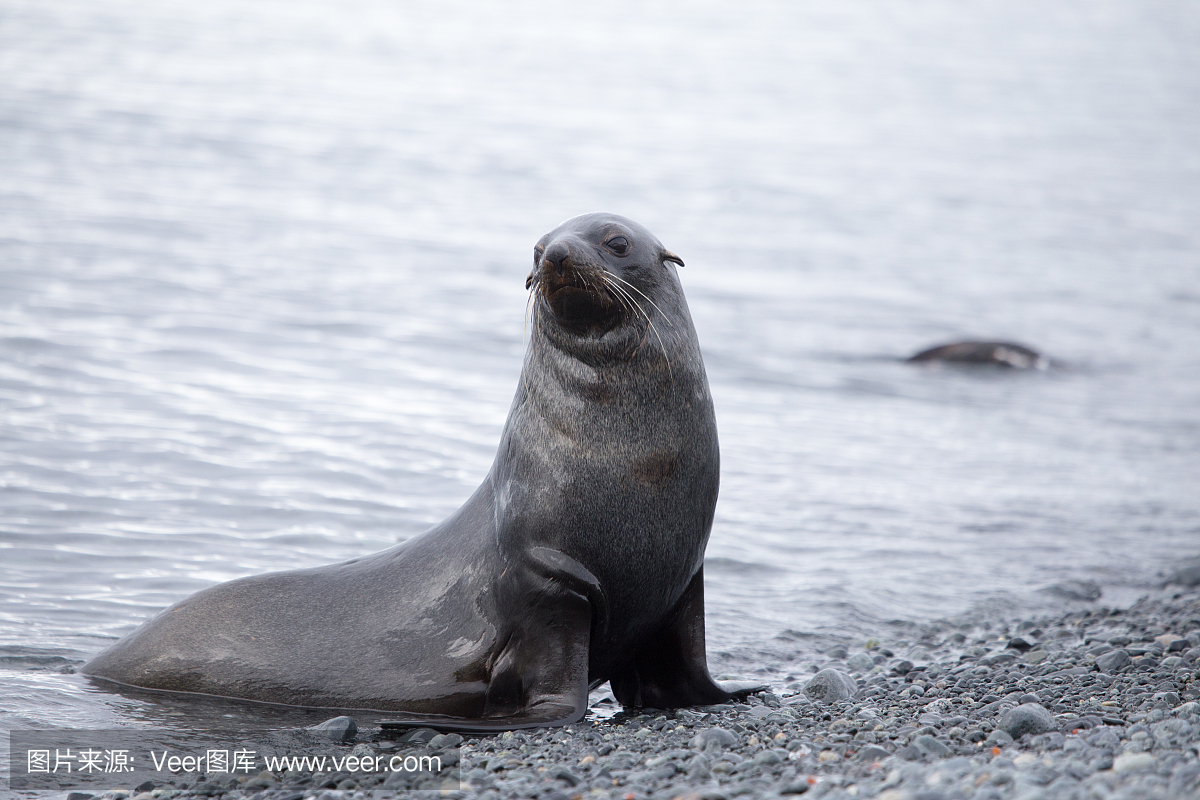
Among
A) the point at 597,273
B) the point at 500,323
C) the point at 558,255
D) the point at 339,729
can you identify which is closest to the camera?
the point at 558,255

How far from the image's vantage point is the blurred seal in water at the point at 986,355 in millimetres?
16203

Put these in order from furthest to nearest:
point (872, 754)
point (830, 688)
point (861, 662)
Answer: point (861, 662)
point (830, 688)
point (872, 754)

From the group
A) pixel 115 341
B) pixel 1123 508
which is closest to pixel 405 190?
pixel 115 341

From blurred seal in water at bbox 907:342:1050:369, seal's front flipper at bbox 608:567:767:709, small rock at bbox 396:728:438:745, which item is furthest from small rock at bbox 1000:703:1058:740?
blurred seal in water at bbox 907:342:1050:369

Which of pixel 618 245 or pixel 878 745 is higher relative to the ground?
pixel 618 245

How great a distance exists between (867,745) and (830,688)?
1.34m

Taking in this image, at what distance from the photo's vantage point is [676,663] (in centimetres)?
593

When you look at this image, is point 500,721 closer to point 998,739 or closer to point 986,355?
point 998,739

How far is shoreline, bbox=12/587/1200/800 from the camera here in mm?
4211

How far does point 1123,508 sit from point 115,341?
9966 millimetres

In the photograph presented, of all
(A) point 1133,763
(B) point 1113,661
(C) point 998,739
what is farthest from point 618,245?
(B) point 1113,661

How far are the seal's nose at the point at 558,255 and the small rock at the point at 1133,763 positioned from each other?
2.74 metres

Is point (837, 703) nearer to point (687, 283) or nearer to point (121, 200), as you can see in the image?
point (687, 283)

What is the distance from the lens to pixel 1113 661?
636 cm
